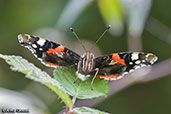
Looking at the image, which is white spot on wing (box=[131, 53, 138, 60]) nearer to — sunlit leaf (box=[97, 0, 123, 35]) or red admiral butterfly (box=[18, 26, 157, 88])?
red admiral butterfly (box=[18, 26, 157, 88])

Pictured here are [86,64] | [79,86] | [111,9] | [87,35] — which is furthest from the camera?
[87,35]

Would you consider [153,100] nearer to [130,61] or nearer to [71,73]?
[130,61]

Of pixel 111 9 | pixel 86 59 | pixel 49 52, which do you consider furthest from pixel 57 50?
pixel 111 9

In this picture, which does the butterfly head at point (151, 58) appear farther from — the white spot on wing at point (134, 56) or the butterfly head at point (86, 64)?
the butterfly head at point (86, 64)

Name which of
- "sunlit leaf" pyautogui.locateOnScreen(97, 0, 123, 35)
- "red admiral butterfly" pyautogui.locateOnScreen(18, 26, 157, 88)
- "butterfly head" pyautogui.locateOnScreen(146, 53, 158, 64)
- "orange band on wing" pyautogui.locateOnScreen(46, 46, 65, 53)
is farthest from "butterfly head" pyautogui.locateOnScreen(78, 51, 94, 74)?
"sunlit leaf" pyautogui.locateOnScreen(97, 0, 123, 35)

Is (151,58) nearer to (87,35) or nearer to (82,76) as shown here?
(82,76)

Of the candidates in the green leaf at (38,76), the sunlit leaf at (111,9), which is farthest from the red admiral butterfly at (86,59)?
the sunlit leaf at (111,9)
